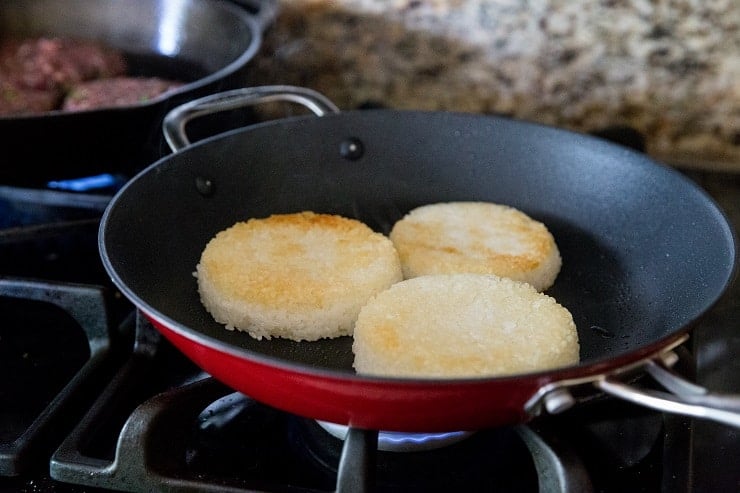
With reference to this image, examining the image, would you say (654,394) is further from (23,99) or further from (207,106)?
(23,99)

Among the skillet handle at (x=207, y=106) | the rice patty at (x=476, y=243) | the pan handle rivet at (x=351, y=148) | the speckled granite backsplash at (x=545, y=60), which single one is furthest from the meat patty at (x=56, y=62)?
the rice patty at (x=476, y=243)

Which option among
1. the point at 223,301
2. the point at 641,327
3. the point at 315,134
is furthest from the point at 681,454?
the point at 315,134

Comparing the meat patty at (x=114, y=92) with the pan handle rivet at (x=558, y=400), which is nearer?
the pan handle rivet at (x=558, y=400)

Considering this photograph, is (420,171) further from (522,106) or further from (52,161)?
(52,161)

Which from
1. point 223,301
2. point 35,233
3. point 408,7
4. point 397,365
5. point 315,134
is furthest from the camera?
point 408,7

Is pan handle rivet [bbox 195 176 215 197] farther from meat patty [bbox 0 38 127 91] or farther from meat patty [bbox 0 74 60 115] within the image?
meat patty [bbox 0 38 127 91]

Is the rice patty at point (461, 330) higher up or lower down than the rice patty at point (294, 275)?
higher up

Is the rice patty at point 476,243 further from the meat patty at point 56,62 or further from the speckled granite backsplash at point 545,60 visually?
the meat patty at point 56,62
